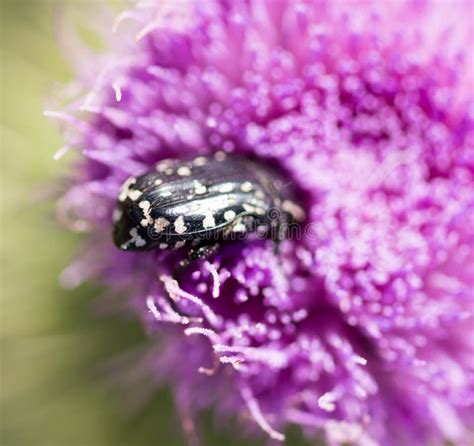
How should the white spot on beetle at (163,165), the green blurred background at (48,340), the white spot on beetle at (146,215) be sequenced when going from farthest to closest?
the green blurred background at (48,340)
the white spot on beetle at (163,165)
the white spot on beetle at (146,215)

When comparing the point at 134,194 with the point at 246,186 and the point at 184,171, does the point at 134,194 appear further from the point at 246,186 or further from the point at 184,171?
the point at 246,186

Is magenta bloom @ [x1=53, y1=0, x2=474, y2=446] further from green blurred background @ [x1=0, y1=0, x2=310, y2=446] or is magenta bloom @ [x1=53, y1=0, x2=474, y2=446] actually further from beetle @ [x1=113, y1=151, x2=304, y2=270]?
green blurred background @ [x1=0, y1=0, x2=310, y2=446]

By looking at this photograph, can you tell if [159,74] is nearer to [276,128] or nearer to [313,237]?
[276,128]

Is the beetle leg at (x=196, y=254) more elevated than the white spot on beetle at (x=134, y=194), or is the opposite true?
the white spot on beetle at (x=134, y=194)

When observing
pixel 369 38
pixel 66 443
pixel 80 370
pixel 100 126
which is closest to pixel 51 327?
pixel 80 370

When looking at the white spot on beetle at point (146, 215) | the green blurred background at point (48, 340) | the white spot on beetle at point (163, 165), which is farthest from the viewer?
the green blurred background at point (48, 340)

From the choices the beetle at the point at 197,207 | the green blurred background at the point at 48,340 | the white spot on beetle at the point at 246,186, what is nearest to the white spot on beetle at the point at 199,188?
the beetle at the point at 197,207

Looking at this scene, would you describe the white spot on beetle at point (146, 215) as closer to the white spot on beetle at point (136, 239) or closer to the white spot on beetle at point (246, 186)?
the white spot on beetle at point (136, 239)
